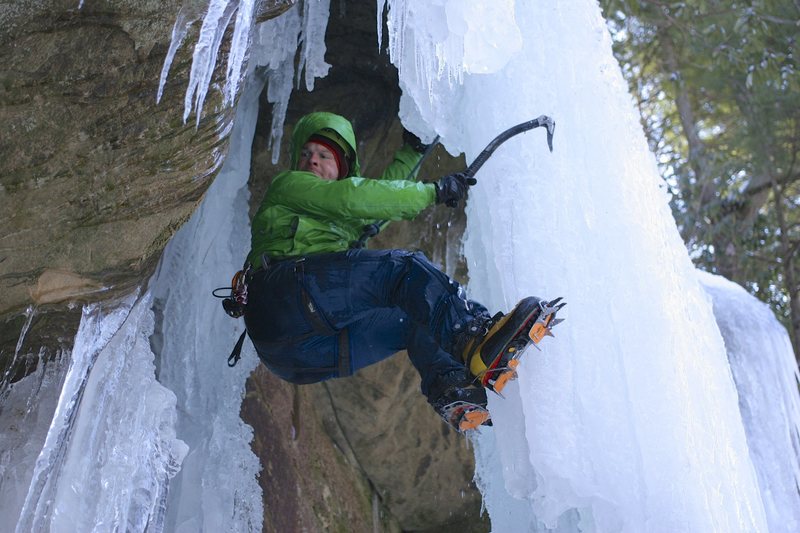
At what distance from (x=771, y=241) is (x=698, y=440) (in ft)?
20.4

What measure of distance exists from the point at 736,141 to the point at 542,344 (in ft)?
20.5

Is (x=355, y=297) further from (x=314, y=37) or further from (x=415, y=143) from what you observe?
(x=314, y=37)

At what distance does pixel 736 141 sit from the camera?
334 inches

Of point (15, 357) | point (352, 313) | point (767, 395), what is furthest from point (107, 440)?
point (767, 395)

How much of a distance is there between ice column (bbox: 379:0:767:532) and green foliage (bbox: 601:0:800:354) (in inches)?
155

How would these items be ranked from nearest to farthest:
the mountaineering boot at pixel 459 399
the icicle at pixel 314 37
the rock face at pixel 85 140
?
the rock face at pixel 85 140
the mountaineering boot at pixel 459 399
the icicle at pixel 314 37

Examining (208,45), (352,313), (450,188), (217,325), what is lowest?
(352,313)

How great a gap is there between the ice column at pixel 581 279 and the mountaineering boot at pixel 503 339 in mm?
177

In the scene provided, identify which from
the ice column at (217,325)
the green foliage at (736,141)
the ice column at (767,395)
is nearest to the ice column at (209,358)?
the ice column at (217,325)

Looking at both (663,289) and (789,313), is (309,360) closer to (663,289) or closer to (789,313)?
(663,289)

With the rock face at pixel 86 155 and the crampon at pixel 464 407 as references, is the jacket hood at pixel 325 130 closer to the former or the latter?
the rock face at pixel 86 155

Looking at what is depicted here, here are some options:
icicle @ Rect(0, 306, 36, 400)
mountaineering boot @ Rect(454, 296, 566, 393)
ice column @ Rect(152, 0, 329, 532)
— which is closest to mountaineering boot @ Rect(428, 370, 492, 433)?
mountaineering boot @ Rect(454, 296, 566, 393)

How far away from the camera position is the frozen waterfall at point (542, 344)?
114 inches

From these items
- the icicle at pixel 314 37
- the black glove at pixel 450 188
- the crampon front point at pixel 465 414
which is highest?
the icicle at pixel 314 37
